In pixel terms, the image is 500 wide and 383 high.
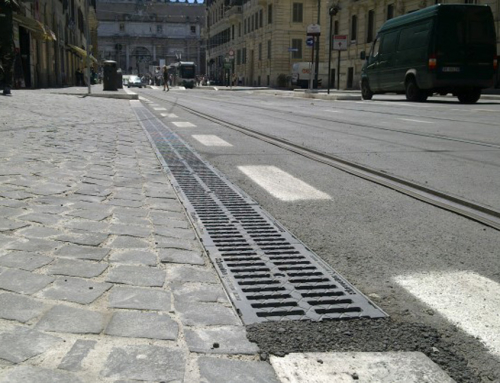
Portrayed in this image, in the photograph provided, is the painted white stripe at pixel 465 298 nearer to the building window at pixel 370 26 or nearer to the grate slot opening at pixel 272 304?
the grate slot opening at pixel 272 304

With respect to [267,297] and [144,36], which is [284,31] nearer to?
[267,297]

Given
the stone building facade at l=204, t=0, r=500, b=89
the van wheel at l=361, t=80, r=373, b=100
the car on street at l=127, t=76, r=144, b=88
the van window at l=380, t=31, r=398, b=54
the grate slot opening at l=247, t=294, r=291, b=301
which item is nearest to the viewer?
the grate slot opening at l=247, t=294, r=291, b=301

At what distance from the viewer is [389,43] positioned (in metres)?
21.4

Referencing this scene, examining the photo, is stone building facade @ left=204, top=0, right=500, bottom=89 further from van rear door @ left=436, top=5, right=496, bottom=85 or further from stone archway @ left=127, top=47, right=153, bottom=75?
stone archway @ left=127, top=47, right=153, bottom=75

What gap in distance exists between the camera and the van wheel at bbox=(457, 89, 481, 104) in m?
20.1

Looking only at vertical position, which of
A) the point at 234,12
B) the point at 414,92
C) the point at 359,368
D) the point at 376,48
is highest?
the point at 234,12

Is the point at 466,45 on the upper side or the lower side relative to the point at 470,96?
upper

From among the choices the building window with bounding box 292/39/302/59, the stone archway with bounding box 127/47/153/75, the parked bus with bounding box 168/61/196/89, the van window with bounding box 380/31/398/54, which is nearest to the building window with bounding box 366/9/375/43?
the building window with bounding box 292/39/302/59

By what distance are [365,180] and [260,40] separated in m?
62.8

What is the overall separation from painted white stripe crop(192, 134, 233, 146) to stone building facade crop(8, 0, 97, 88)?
1444 cm

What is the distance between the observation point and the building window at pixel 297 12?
5962 centimetres

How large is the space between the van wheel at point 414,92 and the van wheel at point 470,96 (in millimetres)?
1262

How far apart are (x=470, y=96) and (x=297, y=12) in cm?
4239

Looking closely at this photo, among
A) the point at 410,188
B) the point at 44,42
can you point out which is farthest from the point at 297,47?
the point at 410,188
